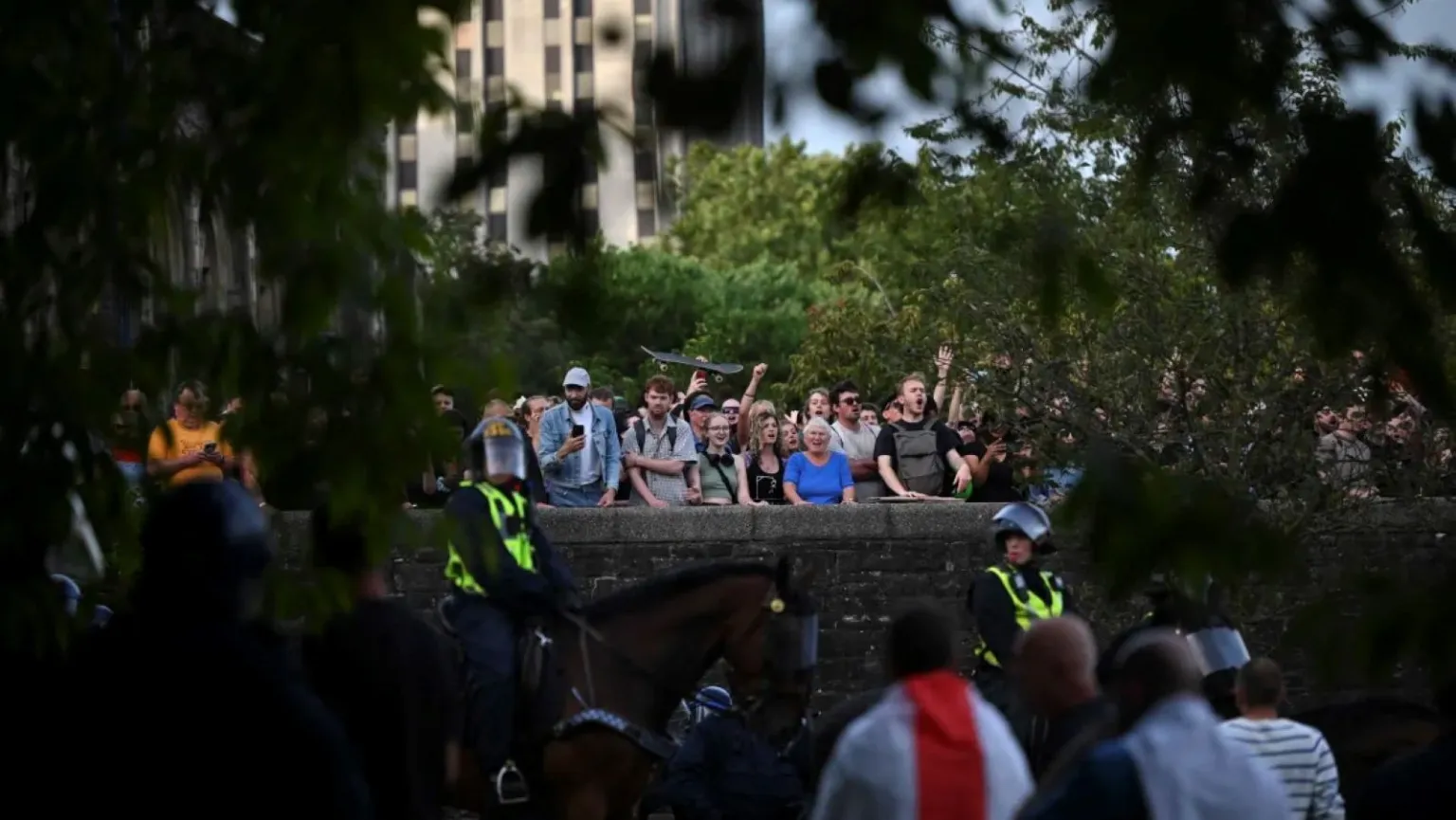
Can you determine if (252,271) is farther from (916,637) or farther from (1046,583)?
(1046,583)

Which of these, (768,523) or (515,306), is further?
(768,523)

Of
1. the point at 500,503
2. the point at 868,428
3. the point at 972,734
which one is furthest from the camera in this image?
the point at 868,428

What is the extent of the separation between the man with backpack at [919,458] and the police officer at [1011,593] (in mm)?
6629

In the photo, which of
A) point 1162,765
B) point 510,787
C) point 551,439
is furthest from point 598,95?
A: point 551,439

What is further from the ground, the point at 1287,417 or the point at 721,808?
the point at 1287,417

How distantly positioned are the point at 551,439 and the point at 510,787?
716 centimetres

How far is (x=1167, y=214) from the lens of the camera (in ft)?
56.6

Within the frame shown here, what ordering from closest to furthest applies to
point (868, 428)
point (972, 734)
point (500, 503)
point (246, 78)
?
1. point (246, 78)
2. point (972, 734)
3. point (500, 503)
4. point (868, 428)

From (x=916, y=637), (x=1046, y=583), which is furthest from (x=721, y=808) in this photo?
(x=916, y=637)

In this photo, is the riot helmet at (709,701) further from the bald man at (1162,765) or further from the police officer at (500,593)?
the bald man at (1162,765)

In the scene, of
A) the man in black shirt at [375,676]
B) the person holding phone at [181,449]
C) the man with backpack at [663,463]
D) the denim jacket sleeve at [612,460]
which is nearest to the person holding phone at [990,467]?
the man with backpack at [663,463]

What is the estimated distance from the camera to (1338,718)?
44.8ft

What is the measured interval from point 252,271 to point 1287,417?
1213 cm

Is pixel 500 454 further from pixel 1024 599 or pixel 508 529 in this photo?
pixel 1024 599
